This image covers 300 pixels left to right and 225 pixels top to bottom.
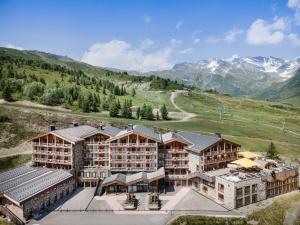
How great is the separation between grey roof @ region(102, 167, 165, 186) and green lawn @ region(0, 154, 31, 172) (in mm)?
34115

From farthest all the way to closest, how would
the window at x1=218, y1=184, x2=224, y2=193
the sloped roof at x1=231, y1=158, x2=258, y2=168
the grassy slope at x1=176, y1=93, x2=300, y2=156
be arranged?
the grassy slope at x1=176, y1=93, x2=300, y2=156
the sloped roof at x1=231, y1=158, x2=258, y2=168
the window at x1=218, y1=184, x2=224, y2=193

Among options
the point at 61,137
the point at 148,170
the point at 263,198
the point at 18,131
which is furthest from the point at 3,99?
the point at 263,198

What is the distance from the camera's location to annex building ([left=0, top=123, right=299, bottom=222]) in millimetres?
83500

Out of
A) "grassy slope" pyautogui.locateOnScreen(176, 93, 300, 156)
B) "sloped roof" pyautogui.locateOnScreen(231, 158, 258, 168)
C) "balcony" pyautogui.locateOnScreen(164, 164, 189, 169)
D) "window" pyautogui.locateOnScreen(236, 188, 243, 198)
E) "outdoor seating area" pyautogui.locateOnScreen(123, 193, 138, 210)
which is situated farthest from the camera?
"grassy slope" pyautogui.locateOnScreen(176, 93, 300, 156)

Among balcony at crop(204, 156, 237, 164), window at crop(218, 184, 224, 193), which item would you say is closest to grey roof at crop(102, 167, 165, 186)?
balcony at crop(204, 156, 237, 164)

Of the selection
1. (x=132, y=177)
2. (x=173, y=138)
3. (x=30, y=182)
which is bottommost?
(x=132, y=177)

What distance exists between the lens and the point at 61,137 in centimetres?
9019

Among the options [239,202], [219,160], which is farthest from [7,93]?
[239,202]

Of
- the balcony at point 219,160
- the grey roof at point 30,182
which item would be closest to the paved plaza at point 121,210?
the grey roof at point 30,182

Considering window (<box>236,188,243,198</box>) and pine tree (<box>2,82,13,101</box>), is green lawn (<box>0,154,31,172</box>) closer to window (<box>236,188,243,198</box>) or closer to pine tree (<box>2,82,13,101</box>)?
window (<box>236,188,243,198</box>)

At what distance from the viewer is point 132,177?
87938 millimetres

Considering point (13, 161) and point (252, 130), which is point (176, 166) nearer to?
point (13, 161)

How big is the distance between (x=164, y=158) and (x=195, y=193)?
42.1 ft

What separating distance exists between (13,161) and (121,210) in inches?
1897
